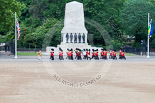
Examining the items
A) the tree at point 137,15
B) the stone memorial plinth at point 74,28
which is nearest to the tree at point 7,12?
the stone memorial plinth at point 74,28

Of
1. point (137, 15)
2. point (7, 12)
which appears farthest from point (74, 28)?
point (137, 15)

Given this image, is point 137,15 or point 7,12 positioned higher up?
point 137,15

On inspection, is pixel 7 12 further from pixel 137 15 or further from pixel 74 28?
pixel 137 15

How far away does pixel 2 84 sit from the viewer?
17844 millimetres

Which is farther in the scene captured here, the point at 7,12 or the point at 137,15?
the point at 137,15

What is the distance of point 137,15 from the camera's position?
70.6 metres

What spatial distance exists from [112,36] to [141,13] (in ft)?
30.3

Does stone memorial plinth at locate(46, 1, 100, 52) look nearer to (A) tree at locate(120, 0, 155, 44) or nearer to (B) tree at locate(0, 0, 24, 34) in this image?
(B) tree at locate(0, 0, 24, 34)

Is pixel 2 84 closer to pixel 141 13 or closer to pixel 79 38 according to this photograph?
pixel 79 38

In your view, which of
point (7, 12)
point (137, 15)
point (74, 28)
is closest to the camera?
point (7, 12)

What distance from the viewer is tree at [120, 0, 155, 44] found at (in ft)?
231

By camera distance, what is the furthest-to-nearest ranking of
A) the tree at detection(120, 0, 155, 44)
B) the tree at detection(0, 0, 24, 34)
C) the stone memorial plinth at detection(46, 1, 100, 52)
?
1. the tree at detection(120, 0, 155, 44)
2. the stone memorial plinth at detection(46, 1, 100, 52)
3. the tree at detection(0, 0, 24, 34)

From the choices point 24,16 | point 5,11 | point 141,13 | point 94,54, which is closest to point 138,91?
point 94,54

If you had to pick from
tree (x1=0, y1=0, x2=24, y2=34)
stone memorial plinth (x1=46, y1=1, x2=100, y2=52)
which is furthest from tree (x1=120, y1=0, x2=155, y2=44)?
tree (x1=0, y1=0, x2=24, y2=34)
